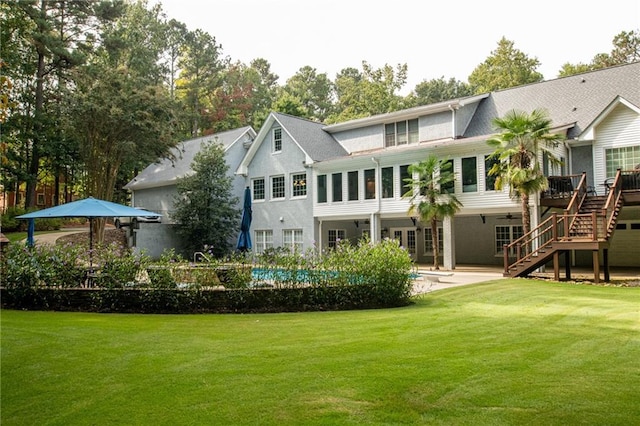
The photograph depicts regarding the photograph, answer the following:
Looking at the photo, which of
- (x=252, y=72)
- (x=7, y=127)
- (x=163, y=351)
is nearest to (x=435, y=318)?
(x=163, y=351)

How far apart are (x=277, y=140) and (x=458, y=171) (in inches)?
424

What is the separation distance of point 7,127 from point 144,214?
903 inches

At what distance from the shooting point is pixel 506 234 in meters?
23.4

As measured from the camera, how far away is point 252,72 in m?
55.4

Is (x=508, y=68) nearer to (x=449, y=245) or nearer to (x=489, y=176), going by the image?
(x=489, y=176)

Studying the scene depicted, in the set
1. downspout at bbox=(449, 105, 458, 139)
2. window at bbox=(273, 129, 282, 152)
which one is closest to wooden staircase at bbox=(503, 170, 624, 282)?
downspout at bbox=(449, 105, 458, 139)

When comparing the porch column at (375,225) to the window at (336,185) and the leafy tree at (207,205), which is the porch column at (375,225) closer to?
the window at (336,185)

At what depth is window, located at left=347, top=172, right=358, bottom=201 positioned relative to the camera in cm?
2391

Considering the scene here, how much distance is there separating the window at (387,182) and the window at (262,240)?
7.57 m

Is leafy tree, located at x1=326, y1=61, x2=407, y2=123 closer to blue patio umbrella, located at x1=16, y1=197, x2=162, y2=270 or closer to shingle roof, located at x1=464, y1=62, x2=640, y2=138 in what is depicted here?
shingle roof, located at x1=464, y1=62, x2=640, y2=138

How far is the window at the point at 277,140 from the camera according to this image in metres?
26.7

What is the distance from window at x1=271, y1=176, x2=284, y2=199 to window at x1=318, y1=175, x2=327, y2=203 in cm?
264

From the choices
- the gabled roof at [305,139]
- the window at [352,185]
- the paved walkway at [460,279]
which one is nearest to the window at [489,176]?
the paved walkway at [460,279]

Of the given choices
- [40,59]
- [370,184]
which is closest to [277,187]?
[370,184]
